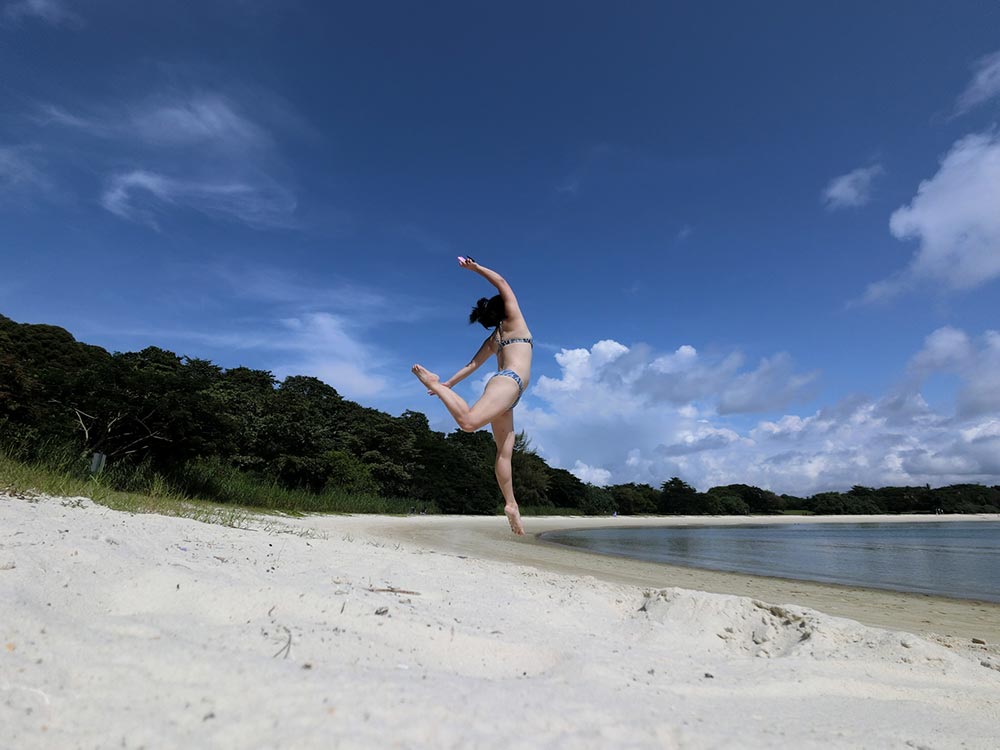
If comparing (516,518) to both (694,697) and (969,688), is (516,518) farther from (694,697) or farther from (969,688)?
(969,688)

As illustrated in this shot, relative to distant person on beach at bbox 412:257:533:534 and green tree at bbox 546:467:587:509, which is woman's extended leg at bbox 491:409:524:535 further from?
green tree at bbox 546:467:587:509

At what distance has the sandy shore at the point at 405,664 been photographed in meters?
1.61

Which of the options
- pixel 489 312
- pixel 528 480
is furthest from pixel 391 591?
pixel 528 480

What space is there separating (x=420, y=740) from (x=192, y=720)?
2.22 ft

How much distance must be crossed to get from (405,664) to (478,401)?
221 cm

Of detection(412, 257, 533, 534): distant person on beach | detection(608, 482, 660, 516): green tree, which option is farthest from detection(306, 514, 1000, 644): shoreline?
detection(608, 482, 660, 516): green tree

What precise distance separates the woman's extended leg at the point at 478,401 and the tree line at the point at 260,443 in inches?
331

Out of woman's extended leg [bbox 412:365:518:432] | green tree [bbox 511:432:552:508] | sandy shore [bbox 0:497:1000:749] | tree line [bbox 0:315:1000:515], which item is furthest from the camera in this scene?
green tree [bbox 511:432:552:508]

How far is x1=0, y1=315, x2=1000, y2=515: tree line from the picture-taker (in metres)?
13.4

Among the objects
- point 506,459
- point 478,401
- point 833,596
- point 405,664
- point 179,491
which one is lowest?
point 833,596

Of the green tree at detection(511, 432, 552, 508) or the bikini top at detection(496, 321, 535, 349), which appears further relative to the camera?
the green tree at detection(511, 432, 552, 508)

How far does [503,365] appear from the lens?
15.6 feet

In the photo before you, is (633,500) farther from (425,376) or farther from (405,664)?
(405,664)

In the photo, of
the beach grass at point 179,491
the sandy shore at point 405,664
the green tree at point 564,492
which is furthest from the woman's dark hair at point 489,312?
the green tree at point 564,492
